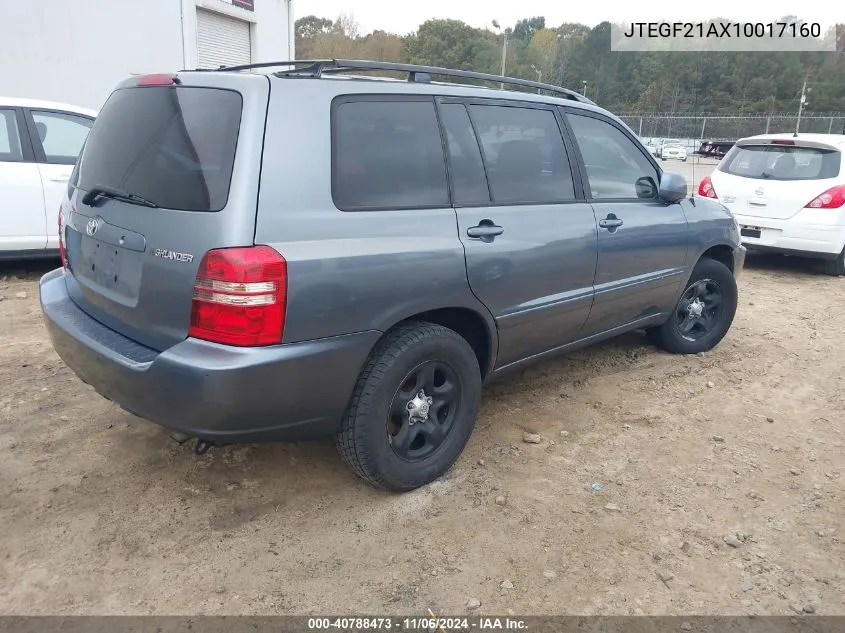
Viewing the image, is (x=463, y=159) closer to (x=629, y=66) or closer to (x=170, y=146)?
(x=170, y=146)

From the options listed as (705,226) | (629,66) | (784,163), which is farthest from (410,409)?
(629,66)

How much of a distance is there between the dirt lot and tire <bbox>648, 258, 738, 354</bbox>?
70 centimetres

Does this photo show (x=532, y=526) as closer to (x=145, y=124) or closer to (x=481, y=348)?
(x=481, y=348)

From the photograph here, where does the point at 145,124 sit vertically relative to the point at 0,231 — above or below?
above

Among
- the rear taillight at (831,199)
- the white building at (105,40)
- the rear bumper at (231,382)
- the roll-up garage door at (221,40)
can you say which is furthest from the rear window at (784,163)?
the white building at (105,40)

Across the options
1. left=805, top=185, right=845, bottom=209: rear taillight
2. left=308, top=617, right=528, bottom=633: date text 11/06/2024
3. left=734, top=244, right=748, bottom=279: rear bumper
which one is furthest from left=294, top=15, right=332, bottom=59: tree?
left=308, top=617, right=528, bottom=633: date text 11/06/2024

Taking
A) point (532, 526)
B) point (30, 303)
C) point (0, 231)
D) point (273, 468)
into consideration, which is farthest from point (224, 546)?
point (0, 231)

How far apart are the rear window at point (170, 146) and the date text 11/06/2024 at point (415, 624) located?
1472mm

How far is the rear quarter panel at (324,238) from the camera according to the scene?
2398 mm

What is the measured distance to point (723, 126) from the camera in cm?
4150

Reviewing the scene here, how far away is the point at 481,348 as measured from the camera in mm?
3301

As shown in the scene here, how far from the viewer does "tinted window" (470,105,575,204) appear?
3223 millimetres

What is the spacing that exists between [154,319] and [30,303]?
3.76 metres

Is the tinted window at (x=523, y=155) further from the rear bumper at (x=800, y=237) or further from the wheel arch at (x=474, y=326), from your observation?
the rear bumper at (x=800, y=237)
